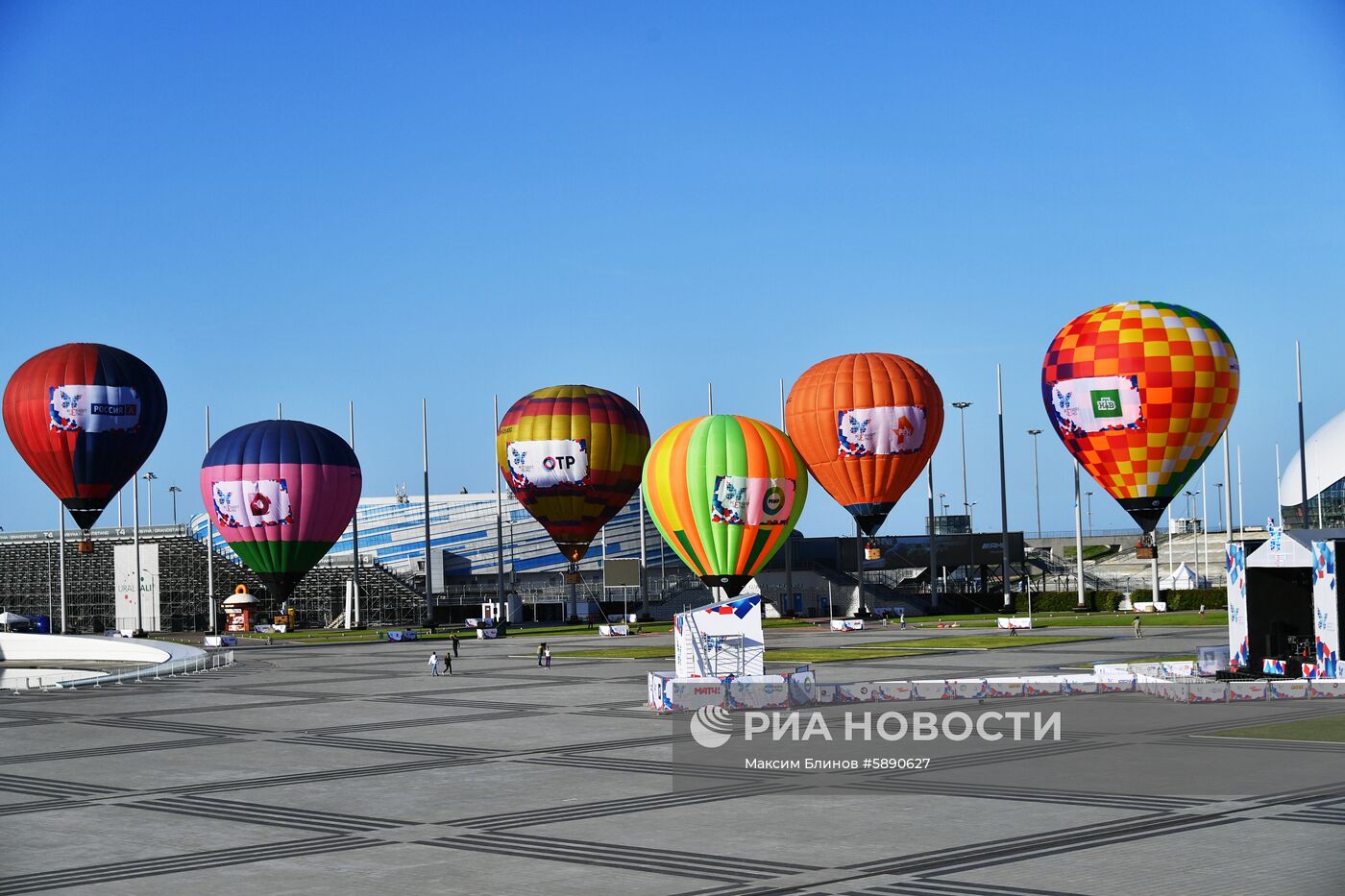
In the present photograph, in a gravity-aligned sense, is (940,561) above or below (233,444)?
below

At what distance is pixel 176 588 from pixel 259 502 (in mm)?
46891

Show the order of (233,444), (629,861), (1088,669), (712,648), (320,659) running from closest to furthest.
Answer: (629,861)
(712,648)
(1088,669)
(320,659)
(233,444)

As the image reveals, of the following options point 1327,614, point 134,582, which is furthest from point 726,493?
point 134,582

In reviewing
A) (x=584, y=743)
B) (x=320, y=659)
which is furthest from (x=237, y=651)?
(x=584, y=743)

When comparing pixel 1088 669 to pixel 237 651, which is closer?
pixel 1088 669

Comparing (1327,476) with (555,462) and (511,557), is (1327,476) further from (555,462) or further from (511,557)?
(555,462)

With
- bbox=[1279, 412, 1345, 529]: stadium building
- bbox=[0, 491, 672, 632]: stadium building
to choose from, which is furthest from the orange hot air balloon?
bbox=[1279, 412, 1345, 529]: stadium building

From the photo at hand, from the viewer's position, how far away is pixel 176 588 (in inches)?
4889

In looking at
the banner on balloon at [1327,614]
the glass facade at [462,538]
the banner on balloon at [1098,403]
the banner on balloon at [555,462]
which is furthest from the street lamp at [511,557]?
the banner on balloon at [1327,614]

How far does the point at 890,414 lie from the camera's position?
80250 millimetres

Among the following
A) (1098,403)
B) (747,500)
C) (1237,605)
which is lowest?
(1237,605)

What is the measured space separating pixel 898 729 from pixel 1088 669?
18.7m

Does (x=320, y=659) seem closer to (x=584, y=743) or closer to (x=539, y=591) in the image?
(x=584, y=743)

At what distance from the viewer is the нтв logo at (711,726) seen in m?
33.7
